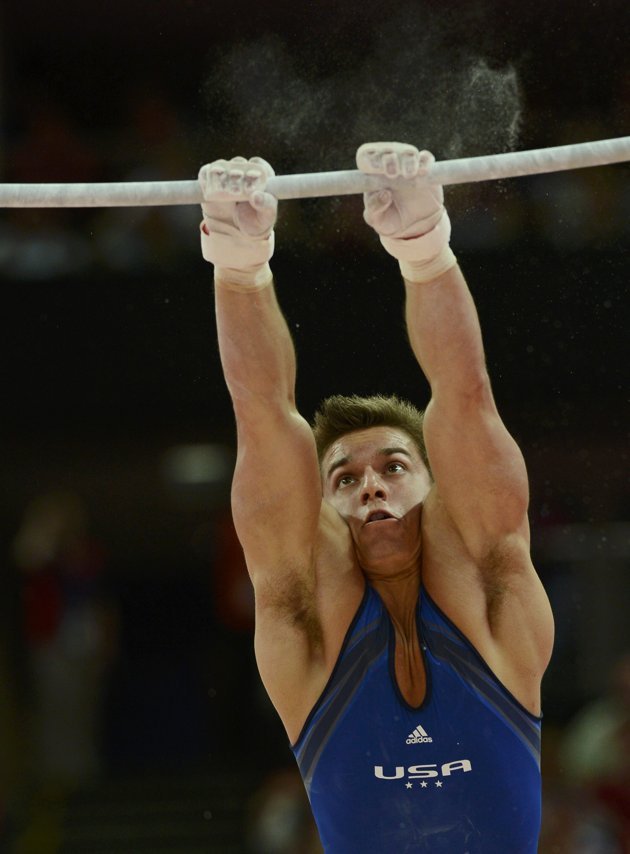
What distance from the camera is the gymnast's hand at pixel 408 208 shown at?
2.78 meters

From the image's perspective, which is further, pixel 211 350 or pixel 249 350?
pixel 211 350

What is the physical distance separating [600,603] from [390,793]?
4171mm

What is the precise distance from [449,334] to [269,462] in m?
0.53

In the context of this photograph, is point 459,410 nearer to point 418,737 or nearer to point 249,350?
point 249,350

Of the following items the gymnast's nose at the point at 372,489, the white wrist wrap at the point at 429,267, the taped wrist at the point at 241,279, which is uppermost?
the taped wrist at the point at 241,279

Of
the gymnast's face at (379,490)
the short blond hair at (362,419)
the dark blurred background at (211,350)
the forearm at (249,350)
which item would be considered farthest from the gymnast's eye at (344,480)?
the dark blurred background at (211,350)

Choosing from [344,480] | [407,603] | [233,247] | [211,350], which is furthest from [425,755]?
[211,350]

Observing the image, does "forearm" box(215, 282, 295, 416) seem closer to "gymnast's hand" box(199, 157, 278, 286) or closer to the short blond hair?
"gymnast's hand" box(199, 157, 278, 286)

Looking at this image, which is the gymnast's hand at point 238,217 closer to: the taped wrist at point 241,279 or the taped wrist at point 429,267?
the taped wrist at point 241,279

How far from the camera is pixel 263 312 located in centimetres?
300

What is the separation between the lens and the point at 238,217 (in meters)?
2.86

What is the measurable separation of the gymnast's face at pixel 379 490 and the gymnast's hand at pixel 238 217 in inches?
22.9

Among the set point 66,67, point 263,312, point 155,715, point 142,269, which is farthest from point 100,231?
point 263,312

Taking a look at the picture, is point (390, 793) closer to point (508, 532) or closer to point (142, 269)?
point (508, 532)
